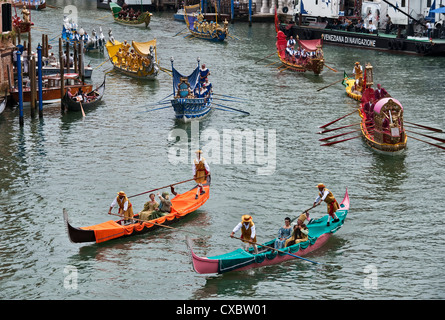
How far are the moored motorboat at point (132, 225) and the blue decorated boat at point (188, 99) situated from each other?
14.2m

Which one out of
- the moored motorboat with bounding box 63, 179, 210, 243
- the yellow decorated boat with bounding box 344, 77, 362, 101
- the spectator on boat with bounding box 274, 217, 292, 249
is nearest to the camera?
the spectator on boat with bounding box 274, 217, 292, 249

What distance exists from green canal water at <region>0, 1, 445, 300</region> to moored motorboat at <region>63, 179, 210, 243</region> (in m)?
0.30

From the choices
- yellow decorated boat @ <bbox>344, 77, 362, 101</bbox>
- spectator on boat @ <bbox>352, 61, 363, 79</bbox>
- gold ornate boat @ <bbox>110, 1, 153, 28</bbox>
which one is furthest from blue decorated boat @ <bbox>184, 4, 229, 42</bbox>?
spectator on boat @ <bbox>352, 61, 363, 79</bbox>

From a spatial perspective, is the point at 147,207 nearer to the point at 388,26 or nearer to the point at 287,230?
the point at 287,230

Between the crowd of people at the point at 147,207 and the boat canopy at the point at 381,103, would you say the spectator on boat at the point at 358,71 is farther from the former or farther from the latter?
the crowd of people at the point at 147,207

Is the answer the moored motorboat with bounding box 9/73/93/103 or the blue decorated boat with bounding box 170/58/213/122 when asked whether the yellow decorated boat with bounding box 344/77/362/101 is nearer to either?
the blue decorated boat with bounding box 170/58/213/122

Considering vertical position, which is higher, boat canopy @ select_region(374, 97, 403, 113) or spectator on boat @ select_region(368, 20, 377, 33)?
spectator on boat @ select_region(368, 20, 377, 33)

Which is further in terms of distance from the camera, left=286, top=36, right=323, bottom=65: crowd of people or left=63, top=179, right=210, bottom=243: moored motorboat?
left=286, top=36, right=323, bottom=65: crowd of people

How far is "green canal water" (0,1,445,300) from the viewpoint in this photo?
82.1ft

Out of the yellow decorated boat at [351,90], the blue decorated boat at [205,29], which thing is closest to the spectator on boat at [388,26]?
the blue decorated boat at [205,29]

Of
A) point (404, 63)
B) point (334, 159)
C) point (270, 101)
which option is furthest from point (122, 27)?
point (334, 159)

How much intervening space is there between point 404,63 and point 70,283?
1893 inches

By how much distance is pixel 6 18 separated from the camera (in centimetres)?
4816

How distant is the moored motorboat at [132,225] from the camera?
26703 mm
